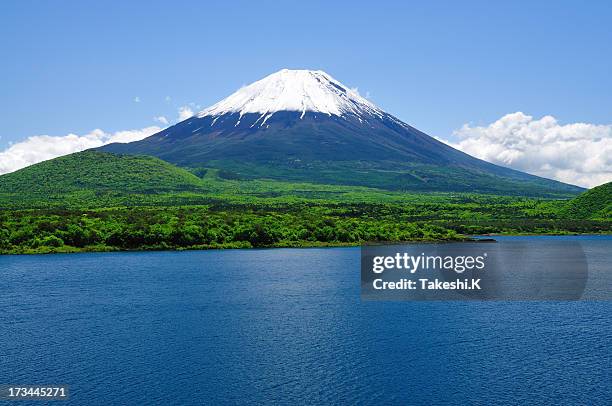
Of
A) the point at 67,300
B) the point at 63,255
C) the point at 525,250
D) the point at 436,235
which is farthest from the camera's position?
the point at 436,235

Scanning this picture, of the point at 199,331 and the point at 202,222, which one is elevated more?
the point at 202,222

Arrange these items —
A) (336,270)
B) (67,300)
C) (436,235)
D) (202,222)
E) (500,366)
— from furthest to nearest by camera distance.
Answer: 1. (436,235)
2. (202,222)
3. (336,270)
4. (67,300)
5. (500,366)

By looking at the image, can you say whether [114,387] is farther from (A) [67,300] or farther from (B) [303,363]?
(A) [67,300]

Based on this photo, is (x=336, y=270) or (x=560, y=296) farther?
(x=336, y=270)

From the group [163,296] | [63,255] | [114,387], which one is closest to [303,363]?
[114,387]

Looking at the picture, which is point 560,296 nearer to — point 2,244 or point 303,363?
point 303,363

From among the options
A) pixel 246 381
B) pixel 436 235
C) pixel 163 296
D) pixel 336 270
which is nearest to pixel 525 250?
pixel 436 235
